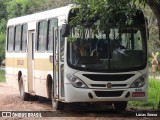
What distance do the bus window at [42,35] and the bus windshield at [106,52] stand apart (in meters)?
2.75

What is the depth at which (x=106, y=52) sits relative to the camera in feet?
45.3

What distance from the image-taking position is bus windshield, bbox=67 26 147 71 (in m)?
13.7

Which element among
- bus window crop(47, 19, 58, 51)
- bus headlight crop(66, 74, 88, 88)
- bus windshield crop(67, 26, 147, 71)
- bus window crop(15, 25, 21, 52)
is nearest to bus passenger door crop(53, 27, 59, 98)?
bus window crop(47, 19, 58, 51)

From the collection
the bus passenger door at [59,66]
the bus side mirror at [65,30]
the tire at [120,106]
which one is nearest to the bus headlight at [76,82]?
the bus passenger door at [59,66]

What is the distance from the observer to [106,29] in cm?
1360

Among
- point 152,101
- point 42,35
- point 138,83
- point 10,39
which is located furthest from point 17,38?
point 138,83

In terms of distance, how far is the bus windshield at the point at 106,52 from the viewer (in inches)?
538

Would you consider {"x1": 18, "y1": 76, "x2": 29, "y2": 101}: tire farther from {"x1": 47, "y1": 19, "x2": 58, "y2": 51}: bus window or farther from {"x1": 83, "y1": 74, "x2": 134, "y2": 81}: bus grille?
{"x1": 83, "y1": 74, "x2": 134, "y2": 81}: bus grille

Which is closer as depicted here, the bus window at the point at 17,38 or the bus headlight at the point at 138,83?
the bus headlight at the point at 138,83

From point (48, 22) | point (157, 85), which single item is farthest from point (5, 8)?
point (48, 22)

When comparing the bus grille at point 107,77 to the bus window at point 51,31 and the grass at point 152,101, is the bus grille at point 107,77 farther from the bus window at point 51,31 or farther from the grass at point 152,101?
the grass at point 152,101

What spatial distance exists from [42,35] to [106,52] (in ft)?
11.6

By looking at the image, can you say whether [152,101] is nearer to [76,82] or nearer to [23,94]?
[23,94]

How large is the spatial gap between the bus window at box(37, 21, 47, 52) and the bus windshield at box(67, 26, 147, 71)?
108 inches
